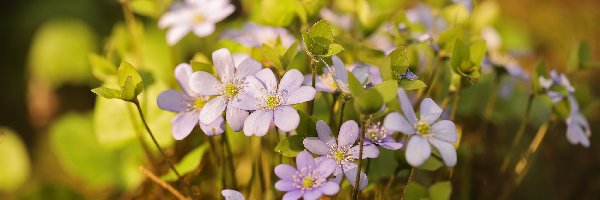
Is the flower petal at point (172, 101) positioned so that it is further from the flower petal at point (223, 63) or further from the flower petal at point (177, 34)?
the flower petal at point (177, 34)

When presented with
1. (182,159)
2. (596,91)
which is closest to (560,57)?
(596,91)

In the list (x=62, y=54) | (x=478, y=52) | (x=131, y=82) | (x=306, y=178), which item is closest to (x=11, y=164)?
(x=62, y=54)

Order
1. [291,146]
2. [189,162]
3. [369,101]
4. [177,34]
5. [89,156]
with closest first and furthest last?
1. [369,101]
2. [291,146]
3. [189,162]
4. [177,34]
5. [89,156]

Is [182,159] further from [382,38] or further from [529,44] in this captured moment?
[529,44]

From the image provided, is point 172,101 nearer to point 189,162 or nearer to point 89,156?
point 189,162

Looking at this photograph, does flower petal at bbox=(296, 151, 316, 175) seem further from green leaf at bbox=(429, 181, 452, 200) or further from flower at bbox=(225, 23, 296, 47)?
flower at bbox=(225, 23, 296, 47)

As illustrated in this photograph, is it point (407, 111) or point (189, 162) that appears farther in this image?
point (189, 162)

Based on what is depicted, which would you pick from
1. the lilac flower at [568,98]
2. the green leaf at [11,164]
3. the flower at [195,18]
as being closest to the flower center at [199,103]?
the flower at [195,18]
